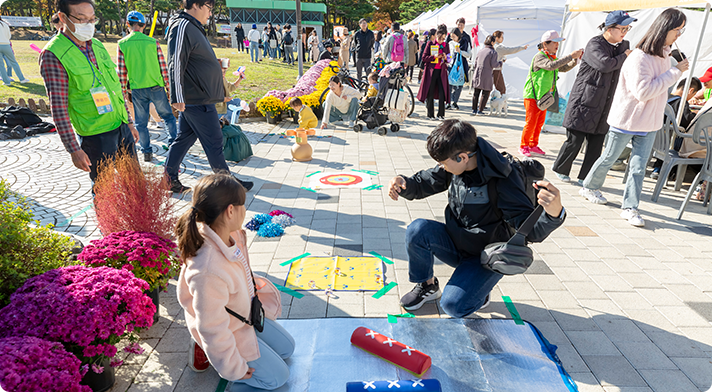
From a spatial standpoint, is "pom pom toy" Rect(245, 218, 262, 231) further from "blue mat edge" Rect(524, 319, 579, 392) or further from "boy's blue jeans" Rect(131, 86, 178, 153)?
"boy's blue jeans" Rect(131, 86, 178, 153)

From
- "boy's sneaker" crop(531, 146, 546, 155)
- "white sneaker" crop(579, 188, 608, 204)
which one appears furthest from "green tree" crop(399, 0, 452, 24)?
"white sneaker" crop(579, 188, 608, 204)

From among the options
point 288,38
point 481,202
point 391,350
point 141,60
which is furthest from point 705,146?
point 288,38

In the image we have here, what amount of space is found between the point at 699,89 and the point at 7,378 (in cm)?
875

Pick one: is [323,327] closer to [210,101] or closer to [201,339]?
[201,339]

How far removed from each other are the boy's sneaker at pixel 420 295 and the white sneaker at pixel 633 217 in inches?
109

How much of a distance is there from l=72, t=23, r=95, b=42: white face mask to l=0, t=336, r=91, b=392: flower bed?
8.35ft

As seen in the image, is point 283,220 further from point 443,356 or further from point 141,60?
point 141,60

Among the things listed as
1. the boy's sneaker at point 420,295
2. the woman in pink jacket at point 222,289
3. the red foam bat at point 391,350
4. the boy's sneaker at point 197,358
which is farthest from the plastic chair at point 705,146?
the boy's sneaker at point 197,358

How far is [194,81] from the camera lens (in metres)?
4.54

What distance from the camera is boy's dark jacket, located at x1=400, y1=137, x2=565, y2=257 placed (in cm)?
241

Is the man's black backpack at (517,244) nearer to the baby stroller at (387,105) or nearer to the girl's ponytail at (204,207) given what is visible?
the girl's ponytail at (204,207)

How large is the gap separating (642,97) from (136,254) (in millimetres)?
4626

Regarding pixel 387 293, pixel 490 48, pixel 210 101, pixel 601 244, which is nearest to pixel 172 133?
→ pixel 210 101

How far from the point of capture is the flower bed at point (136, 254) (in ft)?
8.00
